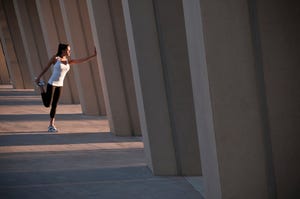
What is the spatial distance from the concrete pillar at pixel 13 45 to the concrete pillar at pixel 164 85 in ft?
91.6

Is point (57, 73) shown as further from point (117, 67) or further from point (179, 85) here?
point (179, 85)

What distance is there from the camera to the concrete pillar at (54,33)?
74.7 ft

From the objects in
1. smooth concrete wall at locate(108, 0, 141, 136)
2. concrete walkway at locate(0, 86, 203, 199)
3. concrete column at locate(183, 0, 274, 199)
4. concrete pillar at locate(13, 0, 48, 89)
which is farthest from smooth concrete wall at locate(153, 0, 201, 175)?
concrete pillar at locate(13, 0, 48, 89)

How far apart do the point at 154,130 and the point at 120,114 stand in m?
4.45

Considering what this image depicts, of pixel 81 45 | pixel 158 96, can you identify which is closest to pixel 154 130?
pixel 158 96

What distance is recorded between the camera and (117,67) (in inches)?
528

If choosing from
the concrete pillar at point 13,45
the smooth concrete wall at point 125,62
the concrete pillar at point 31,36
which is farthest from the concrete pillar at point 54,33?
the concrete pillar at point 13,45

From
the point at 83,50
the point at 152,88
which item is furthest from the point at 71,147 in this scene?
the point at 83,50

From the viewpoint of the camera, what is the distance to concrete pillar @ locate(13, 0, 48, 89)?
28.8 metres

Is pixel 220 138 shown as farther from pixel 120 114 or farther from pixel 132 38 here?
pixel 120 114

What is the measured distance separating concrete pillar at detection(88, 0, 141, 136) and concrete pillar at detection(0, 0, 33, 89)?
925 inches

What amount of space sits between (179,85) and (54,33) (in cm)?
1464

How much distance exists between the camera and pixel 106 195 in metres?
7.59

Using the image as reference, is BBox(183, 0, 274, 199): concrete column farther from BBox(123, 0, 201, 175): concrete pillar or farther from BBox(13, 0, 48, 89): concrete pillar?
BBox(13, 0, 48, 89): concrete pillar
